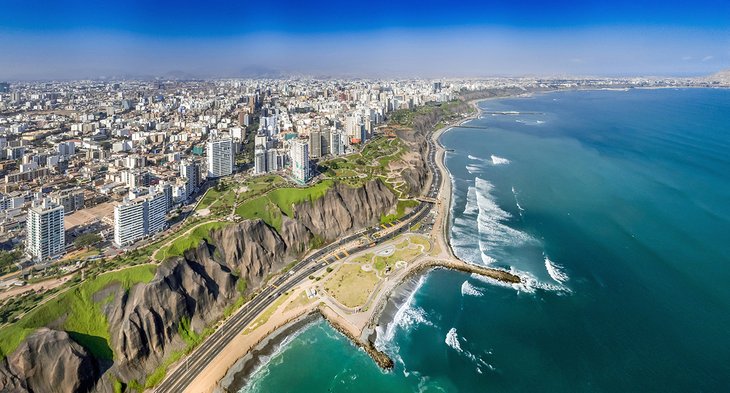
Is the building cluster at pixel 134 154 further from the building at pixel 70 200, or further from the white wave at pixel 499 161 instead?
the white wave at pixel 499 161

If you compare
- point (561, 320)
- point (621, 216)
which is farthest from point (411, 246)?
point (621, 216)

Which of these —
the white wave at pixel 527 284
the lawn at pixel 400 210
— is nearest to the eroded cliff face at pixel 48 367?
the white wave at pixel 527 284

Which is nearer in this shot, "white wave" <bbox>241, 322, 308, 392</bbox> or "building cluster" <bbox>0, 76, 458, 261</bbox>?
"white wave" <bbox>241, 322, 308, 392</bbox>

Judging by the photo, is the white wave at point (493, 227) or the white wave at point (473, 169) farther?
the white wave at point (473, 169)

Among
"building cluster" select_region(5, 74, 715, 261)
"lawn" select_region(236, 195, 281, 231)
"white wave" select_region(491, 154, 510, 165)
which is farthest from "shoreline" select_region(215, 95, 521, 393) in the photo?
"white wave" select_region(491, 154, 510, 165)

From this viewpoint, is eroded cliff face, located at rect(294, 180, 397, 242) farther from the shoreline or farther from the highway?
the shoreline

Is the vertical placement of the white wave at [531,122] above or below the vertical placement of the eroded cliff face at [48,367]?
above

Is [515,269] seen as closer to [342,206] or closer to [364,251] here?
[364,251]
